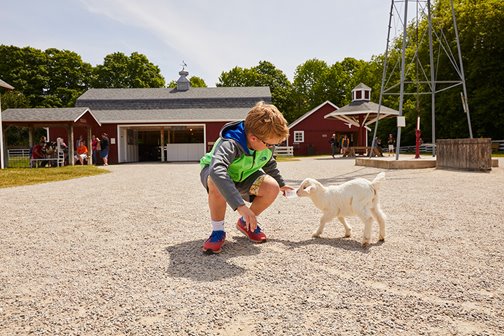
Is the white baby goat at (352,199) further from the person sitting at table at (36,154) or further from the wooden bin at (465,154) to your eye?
the person sitting at table at (36,154)

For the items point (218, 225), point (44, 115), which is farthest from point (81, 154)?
point (218, 225)

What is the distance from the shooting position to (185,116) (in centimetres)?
2678

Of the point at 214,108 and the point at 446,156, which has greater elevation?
the point at 214,108

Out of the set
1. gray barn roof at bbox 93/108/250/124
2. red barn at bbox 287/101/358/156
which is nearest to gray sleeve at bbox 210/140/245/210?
gray barn roof at bbox 93/108/250/124

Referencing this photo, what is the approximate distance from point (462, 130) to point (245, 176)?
37138 mm

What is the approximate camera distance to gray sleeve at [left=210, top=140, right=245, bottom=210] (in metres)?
2.71

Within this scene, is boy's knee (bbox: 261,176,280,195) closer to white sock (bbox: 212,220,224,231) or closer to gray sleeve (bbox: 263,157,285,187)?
gray sleeve (bbox: 263,157,285,187)

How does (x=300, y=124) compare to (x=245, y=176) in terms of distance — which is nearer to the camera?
(x=245, y=176)

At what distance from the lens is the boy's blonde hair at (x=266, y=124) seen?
Result: 299cm

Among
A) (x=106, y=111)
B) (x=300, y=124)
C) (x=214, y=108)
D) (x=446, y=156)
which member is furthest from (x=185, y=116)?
(x=446, y=156)

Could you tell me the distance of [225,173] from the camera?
9.15 feet

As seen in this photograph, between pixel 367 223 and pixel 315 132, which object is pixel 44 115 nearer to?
pixel 367 223

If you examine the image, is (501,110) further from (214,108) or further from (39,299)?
(39,299)

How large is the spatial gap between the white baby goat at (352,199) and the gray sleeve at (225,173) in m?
0.87
